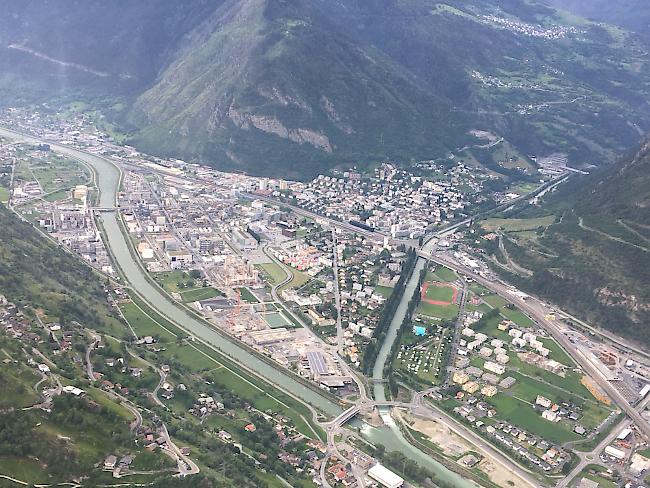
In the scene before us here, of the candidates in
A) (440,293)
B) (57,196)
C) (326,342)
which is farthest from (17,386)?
(57,196)

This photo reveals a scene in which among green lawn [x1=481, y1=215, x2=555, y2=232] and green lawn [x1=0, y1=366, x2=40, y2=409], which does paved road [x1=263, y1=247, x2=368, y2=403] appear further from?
green lawn [x1=481, y1=215, x2=555, y2=232]

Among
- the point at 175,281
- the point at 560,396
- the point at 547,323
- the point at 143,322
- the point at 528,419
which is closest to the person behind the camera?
the point at 528,419

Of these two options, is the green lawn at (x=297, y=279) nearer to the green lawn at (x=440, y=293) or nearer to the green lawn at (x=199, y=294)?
the green lawn at (x=199, y=294)

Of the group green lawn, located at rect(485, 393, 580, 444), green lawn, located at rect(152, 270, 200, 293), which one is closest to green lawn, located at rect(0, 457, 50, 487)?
green lawn, located at rect(485, 393, 580, 444)

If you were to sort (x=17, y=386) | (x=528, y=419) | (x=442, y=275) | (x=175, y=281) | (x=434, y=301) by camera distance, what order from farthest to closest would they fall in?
1. (x=442, y=275)
2. (x=434, y=301)
3. (x=175, y=281)
4. (x=528, y=419)
5. (x=17, y=386)

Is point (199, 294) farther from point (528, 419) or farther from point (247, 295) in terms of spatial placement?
point (528, 419)

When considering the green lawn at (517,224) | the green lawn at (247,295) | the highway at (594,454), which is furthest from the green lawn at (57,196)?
the highway at (594,454)
